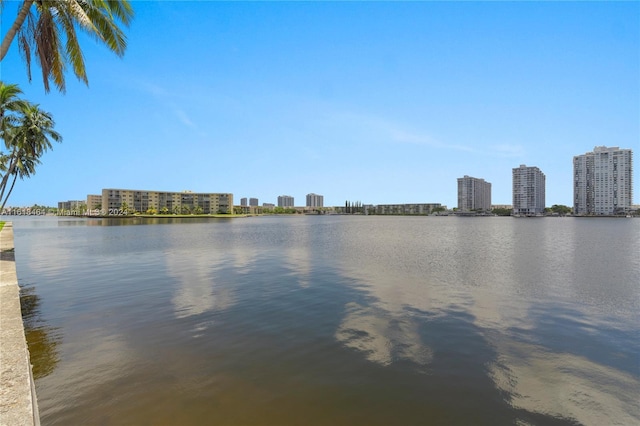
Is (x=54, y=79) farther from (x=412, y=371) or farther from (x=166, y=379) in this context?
(x=412, y=371)

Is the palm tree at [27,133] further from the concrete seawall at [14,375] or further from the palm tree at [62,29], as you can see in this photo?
the concrete seawall at [14,375]

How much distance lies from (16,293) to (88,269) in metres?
12.8

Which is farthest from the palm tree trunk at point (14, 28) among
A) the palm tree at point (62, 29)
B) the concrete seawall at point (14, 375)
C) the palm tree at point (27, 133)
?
the palm tree at point (27, 133)

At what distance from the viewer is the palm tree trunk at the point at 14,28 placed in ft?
35.8

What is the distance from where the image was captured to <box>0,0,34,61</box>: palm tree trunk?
1091 centimetres

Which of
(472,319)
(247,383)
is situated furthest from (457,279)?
(247,383)

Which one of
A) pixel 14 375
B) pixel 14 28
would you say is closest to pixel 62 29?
pixel 14 28

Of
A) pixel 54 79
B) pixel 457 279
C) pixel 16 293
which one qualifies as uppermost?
pixel 54 79

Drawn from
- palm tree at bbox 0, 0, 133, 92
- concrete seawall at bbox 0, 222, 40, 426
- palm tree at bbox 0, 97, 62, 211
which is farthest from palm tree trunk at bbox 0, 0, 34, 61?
palm tree at bbox 0, 97, 62, 211

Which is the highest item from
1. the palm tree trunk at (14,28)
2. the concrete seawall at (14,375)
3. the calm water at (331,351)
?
the palm tree trunk at (14,28)

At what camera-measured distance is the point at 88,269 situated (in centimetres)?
1984

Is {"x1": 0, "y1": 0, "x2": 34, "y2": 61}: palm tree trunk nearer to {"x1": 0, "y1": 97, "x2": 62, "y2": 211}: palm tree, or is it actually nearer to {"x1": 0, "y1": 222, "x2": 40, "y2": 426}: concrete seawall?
{"x1": 0, "y1": 222, "x2": 40, "y2": 426}: concrete seawall

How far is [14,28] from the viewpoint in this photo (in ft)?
37.5

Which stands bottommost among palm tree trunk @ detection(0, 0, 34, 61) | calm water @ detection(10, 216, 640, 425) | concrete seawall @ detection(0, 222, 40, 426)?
calm water @ detection(10, 216, 640, 425)
